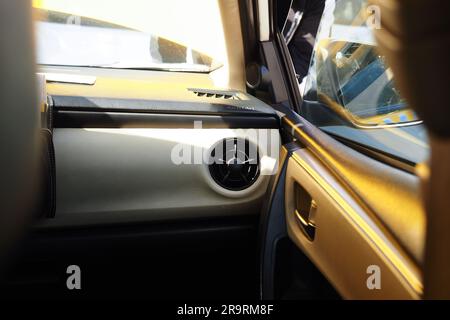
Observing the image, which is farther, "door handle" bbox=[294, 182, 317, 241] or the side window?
"door handle" bbox=[294, 182, 317, 241]

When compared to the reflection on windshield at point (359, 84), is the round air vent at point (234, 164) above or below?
below

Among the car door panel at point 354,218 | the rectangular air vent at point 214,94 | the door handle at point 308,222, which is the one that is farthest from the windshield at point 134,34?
the door handle at point 308,222

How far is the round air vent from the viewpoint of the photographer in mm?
1814

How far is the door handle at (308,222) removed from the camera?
1441mm

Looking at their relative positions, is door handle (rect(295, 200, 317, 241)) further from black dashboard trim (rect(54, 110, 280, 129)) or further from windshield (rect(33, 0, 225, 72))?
windshield (rect(33, 0, 225, 72))

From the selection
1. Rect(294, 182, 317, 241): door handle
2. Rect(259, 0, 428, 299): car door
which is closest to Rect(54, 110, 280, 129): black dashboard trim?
Rect(259, 0, 428, 299): car door

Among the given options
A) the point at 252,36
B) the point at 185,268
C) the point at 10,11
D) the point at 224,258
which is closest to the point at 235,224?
the point at 224,258

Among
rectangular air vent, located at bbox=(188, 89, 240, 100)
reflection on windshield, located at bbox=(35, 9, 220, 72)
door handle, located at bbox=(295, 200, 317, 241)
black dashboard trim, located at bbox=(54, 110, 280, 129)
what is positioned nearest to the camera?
door handle, located at bbox=(295, 200, 317, 241)

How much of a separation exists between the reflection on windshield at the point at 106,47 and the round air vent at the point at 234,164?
0.76m

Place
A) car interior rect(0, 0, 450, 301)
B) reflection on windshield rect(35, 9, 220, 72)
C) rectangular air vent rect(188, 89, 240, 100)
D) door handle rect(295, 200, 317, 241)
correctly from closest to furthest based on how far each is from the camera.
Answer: car interior rect(0, 0, 450, 301), door handle rect(295, 200, 317, 241), rectangular air vent rect(188, 89, 240, 100), reflection on windshield rect(35, 9, 220, 72)

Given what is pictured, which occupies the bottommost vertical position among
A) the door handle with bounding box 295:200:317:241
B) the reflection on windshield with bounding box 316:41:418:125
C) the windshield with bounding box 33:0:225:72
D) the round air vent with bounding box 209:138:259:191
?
the door handle with bounding box 295:200:317:241

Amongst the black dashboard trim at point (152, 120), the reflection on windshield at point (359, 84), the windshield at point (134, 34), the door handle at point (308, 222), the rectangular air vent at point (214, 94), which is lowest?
the door handle at point (308, 222)

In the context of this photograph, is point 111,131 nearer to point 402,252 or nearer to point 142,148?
point 142,148

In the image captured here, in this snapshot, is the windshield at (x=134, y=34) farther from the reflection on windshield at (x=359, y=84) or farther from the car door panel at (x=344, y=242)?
the car door panel at (x=344, y=242)
